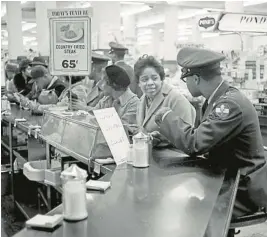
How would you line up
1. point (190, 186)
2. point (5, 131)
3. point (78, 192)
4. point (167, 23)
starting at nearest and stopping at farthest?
1. point (78, 192)
2. point (190, 186)
3. point (5, 131)
4. point (167, 23)

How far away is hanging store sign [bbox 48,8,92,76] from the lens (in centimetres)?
327

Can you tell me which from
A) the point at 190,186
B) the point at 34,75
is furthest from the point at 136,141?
the point at 34,75

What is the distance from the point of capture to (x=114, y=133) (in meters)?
2.22

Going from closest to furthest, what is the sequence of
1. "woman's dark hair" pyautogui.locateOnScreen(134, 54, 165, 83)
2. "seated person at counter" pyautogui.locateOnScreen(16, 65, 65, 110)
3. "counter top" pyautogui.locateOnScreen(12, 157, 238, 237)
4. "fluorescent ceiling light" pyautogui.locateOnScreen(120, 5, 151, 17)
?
1. "counter top" pyautogui.locateOnScreen(12, 157, 238, 237)
2. "woman's dark hair" pyautogui.locateOnScreen(134, 54, 165, 83)
3. "seated person at counter" pyautogui.locateOnScreen(16, 65, 65, 110)
4. "fluorescent ceiling light" pyautogui.locateOnScreen(120, 5, 151, 17)

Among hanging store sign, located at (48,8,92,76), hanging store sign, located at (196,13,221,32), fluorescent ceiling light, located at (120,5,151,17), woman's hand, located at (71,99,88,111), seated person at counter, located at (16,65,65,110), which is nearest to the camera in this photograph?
hanging store sign, located at (48,8,92,76)

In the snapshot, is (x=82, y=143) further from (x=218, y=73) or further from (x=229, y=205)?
(x=229, y=205)

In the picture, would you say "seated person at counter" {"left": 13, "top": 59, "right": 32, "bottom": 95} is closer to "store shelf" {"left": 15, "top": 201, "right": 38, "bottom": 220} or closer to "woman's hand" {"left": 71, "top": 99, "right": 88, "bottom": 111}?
"woman's hand" {"left": 71, "top": 99, "right": 88, "bottom": 111}

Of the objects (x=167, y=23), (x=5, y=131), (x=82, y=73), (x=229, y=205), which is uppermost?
(x=167, y=23)

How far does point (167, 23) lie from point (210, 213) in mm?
12483

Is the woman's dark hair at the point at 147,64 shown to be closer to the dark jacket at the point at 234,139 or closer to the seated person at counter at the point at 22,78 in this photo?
the dark jacket at the point at 234,139

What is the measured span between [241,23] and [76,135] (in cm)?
566

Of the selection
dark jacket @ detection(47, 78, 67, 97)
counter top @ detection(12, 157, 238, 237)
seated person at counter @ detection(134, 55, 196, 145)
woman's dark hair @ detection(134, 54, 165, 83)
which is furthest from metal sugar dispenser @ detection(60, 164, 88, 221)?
dark jacket @ detection(47, 78, 67, 97)

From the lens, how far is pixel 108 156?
2303 millimetres

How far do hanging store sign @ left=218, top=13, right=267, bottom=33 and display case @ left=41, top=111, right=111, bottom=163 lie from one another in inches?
199
